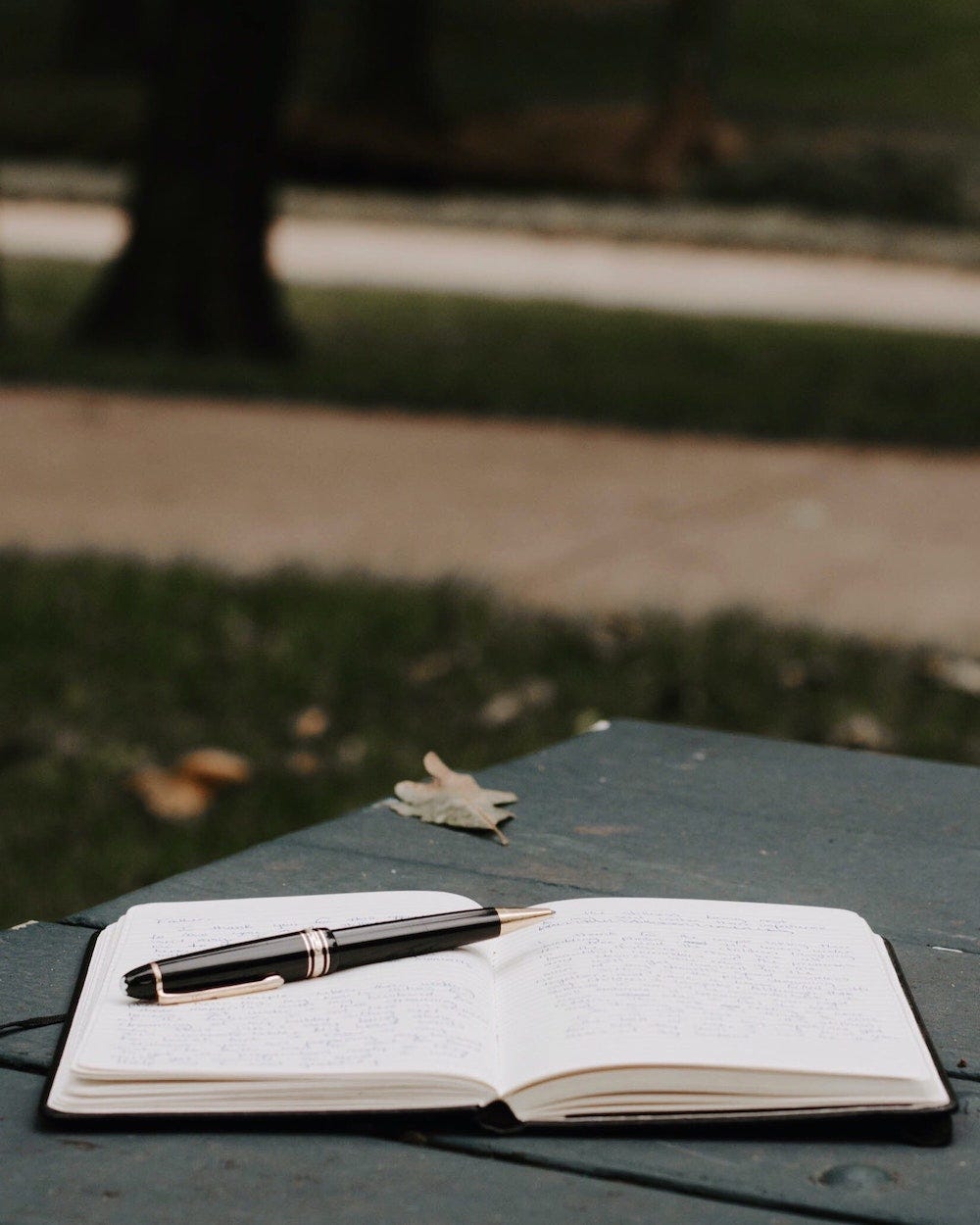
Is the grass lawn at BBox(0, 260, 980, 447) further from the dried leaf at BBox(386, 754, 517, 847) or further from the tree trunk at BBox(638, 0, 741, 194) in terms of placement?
the tree trunk at BBox(638, 0, 741, 194)

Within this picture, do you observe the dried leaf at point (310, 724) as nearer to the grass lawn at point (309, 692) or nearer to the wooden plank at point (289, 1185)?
the grass lawn at point (309, 692)

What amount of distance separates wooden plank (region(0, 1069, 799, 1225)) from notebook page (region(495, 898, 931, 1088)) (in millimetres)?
89

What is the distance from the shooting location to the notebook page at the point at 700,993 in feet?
3.93

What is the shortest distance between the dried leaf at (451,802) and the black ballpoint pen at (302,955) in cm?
36

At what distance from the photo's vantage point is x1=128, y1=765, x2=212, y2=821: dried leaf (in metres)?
3.23

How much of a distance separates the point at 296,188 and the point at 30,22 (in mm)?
9905

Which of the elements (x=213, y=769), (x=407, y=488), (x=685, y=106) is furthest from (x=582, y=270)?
(x=213, y=769)

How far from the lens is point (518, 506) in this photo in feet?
18.8

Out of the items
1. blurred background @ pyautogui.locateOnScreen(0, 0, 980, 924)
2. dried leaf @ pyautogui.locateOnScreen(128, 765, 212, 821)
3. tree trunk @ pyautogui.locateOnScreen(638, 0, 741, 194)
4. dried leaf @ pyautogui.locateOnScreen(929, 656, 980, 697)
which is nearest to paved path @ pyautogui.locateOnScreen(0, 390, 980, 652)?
blurred background @ pyautogui.locateOnScreen(0, 0, 980, 924)

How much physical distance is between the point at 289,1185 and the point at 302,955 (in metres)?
0.24

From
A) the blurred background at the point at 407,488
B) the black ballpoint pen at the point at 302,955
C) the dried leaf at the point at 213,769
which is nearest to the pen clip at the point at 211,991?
the black ballpoint pen at the point at 302,955

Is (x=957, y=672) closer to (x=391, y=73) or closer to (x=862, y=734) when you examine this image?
(x=862, y=734)

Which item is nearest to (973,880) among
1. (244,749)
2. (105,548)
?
(244,749)

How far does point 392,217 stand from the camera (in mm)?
17297
